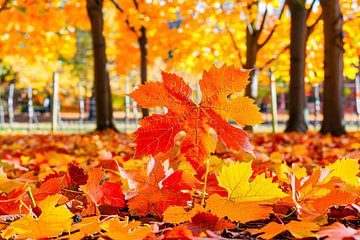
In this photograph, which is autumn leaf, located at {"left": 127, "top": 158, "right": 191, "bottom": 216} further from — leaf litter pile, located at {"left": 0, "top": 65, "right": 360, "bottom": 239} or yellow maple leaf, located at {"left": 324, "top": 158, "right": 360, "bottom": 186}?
yellow maple leaf, located at {"left": 324, "top": 158, "right": 360, "bottom": 186}

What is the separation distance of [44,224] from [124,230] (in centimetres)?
16

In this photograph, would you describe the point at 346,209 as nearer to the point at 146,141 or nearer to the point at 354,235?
the point at 354,235

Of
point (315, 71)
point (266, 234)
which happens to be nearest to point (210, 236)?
point (266, 234)

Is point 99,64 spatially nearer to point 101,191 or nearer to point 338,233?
point 101,191

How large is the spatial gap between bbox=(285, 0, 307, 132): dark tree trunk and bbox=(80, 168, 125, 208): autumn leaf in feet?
26.5

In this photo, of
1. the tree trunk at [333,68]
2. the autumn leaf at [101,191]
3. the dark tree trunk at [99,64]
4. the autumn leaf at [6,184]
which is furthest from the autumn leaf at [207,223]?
the dark tree trunk at [99,64]

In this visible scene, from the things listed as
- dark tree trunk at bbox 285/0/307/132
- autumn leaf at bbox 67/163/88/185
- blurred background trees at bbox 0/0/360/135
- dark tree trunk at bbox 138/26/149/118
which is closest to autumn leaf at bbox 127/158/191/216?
autumn leaf at bbox 67/163/88/185

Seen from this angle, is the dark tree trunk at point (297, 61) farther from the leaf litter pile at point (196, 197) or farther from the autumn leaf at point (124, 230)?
the autumn leaf at point (124, 230)

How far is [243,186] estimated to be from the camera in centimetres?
105

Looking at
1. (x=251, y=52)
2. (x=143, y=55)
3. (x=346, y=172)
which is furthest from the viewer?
(x=143, y=55)

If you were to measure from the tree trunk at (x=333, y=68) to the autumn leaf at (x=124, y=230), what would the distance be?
6.65 metres

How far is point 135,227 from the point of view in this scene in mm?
995

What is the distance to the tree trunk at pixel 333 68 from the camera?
7188 millimetres

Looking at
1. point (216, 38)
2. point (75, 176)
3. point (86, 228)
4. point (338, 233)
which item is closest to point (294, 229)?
point (338, 233)
